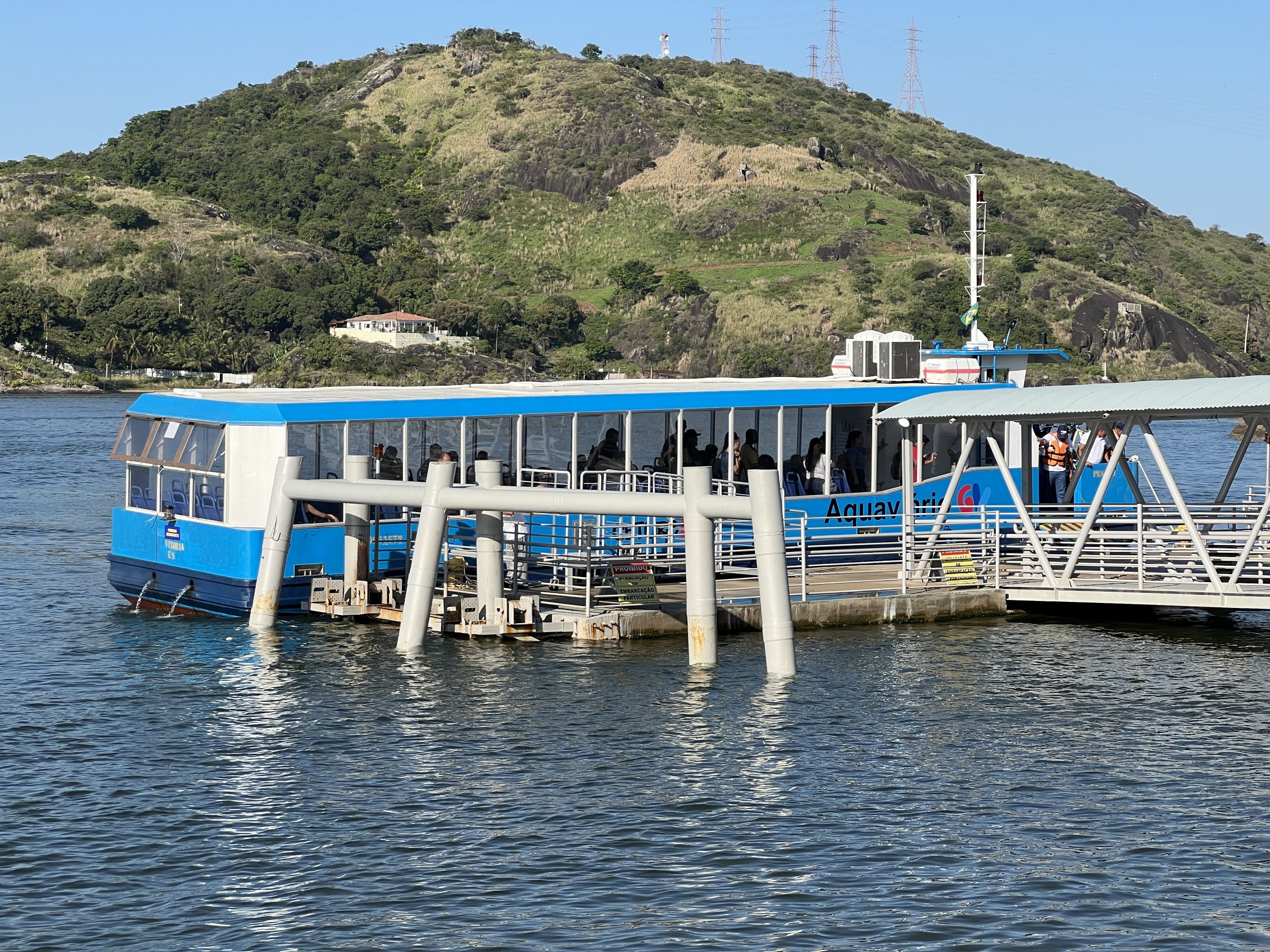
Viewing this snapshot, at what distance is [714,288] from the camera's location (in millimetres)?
169625

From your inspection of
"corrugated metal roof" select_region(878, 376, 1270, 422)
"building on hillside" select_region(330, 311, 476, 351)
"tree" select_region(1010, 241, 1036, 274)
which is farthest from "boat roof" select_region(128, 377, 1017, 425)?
"tree" select_region(1010, 241, 1036, 274)

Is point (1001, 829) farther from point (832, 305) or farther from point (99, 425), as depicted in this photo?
point (832, 305)

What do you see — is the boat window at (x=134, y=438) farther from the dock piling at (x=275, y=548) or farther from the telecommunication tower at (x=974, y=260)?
the telecommunication tower at (x=974, y=260)

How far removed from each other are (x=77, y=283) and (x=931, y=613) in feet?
561

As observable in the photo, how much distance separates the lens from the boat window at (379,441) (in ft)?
80.6

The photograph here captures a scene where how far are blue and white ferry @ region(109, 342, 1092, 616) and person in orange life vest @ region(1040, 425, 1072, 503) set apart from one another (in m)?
1.21

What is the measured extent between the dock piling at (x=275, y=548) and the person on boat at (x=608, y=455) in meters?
4.71

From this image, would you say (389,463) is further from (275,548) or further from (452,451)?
(275,548)

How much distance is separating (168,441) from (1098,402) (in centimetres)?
1357

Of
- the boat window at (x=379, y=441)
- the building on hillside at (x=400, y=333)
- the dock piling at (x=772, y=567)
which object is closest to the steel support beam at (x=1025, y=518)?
the dock piling at (x=772, y=567)

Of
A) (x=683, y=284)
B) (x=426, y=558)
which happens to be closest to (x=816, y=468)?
(x=426, y=558)

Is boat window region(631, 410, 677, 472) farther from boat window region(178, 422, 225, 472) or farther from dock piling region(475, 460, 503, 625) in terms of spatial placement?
boat window region(178, 422, 225, 472)

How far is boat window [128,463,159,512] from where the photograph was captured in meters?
25.3

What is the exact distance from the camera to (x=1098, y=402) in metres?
23.6
